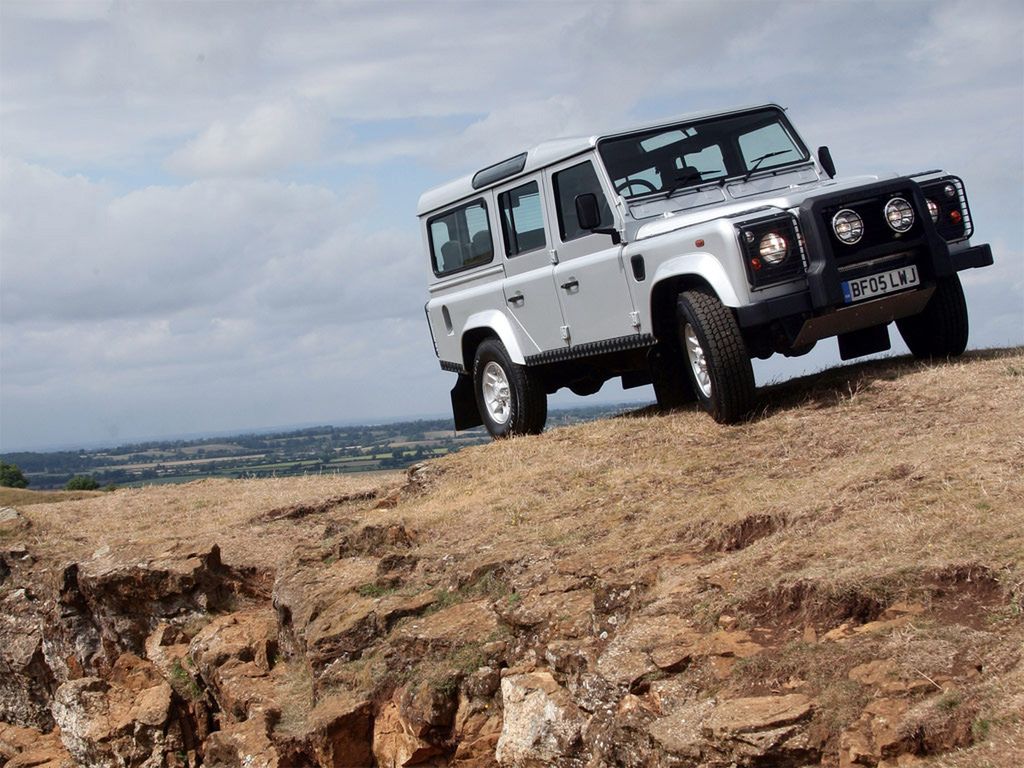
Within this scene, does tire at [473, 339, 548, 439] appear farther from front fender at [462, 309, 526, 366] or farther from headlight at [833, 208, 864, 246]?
headlight at [833, 208, 864, 246]

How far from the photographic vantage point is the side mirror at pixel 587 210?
34.3 feet

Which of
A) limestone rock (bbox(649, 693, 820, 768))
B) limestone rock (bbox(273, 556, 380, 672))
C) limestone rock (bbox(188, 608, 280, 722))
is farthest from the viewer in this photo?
limestone rock (bbox(188, 608, 280, 722))

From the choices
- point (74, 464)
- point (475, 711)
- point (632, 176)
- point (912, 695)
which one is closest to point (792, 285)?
point (632, 176)

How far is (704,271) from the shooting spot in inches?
375

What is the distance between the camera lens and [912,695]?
4953 mm

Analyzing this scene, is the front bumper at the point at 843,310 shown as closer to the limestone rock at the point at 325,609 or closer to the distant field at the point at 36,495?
the limestone rock at the point at 325,609

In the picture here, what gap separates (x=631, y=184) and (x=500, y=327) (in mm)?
2059

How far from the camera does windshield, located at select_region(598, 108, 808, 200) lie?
10812mm

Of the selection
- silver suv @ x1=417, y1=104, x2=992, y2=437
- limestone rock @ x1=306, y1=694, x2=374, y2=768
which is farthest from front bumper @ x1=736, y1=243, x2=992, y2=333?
limestone rock @ x1=306, y1=694, x2=374, y2=768

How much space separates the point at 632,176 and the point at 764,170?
45.6 inches

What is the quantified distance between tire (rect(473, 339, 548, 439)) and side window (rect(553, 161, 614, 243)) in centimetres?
146

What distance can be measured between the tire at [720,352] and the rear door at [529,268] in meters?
1.70

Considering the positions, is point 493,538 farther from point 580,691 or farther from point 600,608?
point 580,691

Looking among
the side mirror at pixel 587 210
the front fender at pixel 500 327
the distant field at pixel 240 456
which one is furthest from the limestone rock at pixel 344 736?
the distant field at pixel 240 456
